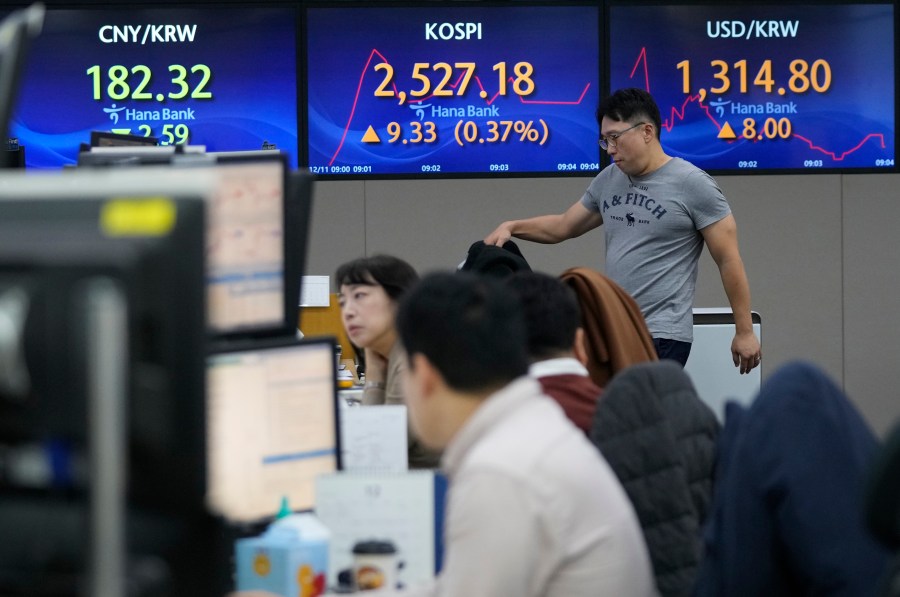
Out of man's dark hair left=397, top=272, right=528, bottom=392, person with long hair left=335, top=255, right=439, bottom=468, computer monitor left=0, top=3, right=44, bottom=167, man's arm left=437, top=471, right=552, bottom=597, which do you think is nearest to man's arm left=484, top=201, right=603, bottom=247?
person with long hair left=335, top=255, right=439, bottom=468

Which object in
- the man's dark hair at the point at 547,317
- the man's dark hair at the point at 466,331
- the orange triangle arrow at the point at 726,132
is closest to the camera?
the man's dark hair at the point at 466,331

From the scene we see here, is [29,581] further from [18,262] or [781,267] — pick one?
[781,267]

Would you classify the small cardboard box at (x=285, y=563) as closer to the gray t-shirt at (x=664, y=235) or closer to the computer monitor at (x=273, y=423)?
the computer monitor at (x=273, y=423)

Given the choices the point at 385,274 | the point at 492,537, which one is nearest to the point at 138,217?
the point at 492,537

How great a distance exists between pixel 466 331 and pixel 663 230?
2286 millimetres

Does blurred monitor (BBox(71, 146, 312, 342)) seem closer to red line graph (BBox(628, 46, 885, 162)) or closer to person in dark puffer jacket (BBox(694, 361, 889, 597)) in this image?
person in dark puffer jacket (BBox(694, 361, 889, 597))

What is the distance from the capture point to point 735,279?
147 inches

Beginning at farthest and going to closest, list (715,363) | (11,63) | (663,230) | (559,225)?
(715,363) < (559,225) < (663,230) < (11,63)

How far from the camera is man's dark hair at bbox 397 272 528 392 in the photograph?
1.53 metres

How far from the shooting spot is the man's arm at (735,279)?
371 cm

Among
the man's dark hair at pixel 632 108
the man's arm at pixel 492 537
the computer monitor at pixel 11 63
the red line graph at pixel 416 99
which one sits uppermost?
the red line graph at pixel 416 99

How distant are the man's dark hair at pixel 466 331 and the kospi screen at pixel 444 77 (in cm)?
376

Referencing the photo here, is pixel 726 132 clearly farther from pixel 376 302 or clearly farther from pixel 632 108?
pixel 376 302

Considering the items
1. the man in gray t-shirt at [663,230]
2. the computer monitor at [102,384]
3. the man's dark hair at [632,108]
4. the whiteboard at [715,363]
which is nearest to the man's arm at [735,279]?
the man in gray t-shirt at [663,230]
